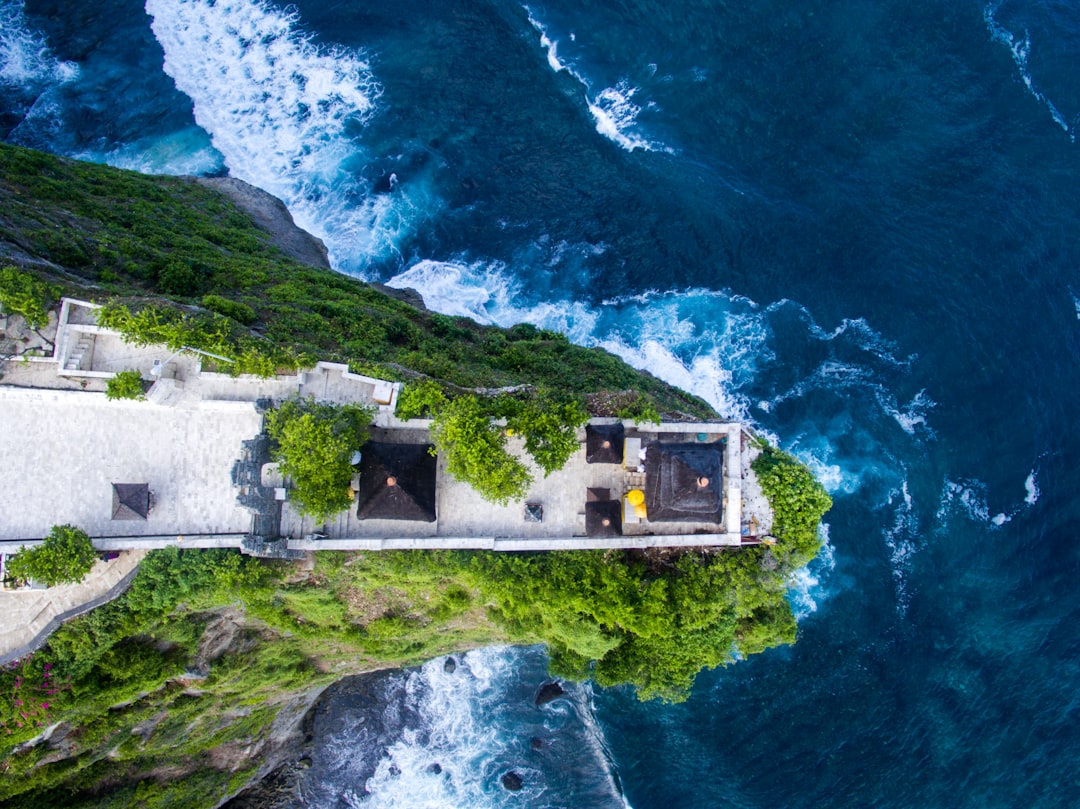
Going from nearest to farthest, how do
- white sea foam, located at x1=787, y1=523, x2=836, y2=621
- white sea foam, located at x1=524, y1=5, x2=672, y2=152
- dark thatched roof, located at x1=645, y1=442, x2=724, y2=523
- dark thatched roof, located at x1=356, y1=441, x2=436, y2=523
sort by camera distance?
dark thatched roof, located at x1=356, y1=441, x2=436, y2=523, dark thatched roof, located at x1=645, y1=442, x2=724, y2=523, white sea foam, located at x1=787, y1=523, x2=836, y2=621, white sea foam, located at x1=524, y1=5, x2=672, y2=152

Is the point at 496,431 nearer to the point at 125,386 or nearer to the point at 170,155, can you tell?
the point at 125,386

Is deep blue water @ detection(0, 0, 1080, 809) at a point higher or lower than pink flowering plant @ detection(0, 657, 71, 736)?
higher

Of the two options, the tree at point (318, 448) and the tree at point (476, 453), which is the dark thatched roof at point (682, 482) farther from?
the tree at point (318, 448)

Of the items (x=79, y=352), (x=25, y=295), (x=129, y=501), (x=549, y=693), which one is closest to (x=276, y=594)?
(x=129, y=501)

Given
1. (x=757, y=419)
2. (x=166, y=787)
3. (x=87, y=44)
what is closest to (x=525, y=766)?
(x=166, y=787)

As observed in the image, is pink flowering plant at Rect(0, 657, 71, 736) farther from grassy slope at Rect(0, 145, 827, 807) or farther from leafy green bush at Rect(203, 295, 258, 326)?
leafy green bush at Rect(203, 295, 258, 326)

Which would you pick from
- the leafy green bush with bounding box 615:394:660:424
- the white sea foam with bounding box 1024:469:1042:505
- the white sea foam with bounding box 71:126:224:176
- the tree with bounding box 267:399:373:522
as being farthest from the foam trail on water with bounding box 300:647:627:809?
the white sea foam with bounding box 71:126:224:176

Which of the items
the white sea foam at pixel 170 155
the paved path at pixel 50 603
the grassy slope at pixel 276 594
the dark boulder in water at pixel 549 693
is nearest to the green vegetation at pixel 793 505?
the grassy slope at pixel 276 594
